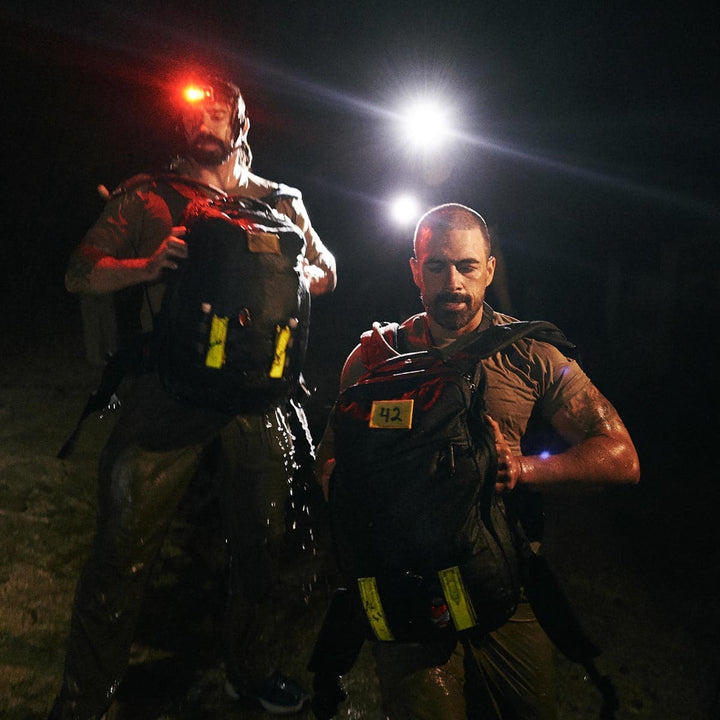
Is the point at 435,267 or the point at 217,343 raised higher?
the point at 435,267

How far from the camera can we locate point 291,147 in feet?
51.2

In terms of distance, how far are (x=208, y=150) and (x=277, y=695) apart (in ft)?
8.83

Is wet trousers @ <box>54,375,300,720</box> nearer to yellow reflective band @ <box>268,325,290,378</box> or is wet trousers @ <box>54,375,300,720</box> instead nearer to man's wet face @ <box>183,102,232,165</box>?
yellow reflective band @ <box>268,325,290,378</box>

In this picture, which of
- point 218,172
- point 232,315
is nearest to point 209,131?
point 218,172

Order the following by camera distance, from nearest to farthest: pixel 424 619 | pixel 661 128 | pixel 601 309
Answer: pixel 424 619 → pixel 661 128 → pixel 601 309

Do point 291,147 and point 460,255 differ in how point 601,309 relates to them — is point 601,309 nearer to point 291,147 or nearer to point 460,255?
point 291,147

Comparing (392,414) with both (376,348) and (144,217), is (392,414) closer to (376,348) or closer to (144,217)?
(376,348)

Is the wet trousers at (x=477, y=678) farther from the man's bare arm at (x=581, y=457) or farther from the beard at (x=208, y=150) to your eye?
the beard at (x=208, y=150)

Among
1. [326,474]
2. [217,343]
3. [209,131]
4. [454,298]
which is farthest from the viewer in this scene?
[209,131]

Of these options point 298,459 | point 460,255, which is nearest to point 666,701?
point 298,459

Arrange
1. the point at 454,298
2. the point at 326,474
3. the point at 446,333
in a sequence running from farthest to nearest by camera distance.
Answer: the point at 446,333, the point at 454,298, the point at 326,474

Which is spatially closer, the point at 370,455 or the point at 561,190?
the point at 370,455

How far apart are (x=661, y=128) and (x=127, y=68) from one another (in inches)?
489

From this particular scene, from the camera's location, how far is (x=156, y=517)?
7.54ft
